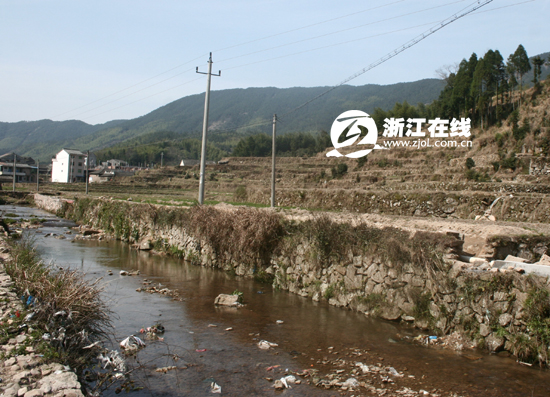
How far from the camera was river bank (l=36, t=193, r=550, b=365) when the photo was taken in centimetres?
872

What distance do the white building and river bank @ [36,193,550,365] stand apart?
3420 inches

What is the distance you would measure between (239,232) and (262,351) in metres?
8.20

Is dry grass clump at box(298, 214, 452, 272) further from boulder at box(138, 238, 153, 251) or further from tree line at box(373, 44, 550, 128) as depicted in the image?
tree line at box(373, 44, 550, 128)

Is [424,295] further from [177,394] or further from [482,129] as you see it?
[482,129]

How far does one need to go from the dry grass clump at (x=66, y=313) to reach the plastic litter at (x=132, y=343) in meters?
0.68

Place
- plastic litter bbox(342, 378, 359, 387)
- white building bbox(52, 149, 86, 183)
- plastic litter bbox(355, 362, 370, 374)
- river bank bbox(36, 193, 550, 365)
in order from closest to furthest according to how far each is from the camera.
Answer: plastic litter bbox(342, 378, 359, 387) → plastic litter bbox(355, 362, 370, 374) → river bank bbox(36, 193, 550, 365) → white building bbox(52, 149, 86, 183)

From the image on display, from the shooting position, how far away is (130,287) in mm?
14688

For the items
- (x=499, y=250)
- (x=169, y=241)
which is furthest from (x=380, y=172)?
(x=499, y=250)

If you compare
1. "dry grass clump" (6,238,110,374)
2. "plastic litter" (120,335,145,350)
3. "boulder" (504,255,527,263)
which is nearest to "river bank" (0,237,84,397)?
"dry grass clump" (6,238,110,374)

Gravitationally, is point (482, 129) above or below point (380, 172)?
above

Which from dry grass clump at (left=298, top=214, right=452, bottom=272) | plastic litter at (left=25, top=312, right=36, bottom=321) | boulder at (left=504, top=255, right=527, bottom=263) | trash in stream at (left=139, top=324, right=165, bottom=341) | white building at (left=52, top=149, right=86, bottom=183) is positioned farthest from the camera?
white building at (left=52, top=149, right=86, bottom=183)

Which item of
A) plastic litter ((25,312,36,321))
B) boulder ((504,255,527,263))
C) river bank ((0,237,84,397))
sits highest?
boulder ((504,255,527,263))

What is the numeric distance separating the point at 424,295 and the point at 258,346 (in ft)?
14.7

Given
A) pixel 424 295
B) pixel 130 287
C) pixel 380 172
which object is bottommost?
pixel 130 287
